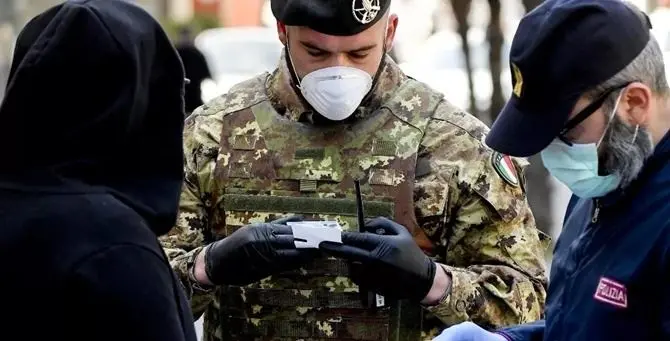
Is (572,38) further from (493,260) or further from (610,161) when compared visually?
(493,260)

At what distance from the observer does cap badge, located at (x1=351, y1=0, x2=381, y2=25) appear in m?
3.31

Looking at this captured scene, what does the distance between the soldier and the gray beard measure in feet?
2.27

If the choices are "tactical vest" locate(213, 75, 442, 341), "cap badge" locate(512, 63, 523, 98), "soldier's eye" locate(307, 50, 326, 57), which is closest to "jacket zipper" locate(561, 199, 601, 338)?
"cap badge" locate(512, 63, 523, 98)

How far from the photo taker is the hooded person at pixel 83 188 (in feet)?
6.89

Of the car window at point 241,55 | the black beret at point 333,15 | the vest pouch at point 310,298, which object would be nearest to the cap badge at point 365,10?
the black beret at point 333,15

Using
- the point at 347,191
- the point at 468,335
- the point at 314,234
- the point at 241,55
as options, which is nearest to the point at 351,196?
the point at 347,191

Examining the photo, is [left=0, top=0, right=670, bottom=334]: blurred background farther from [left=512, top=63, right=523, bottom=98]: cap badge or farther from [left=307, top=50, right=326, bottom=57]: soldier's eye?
[left=307, top=50, right=326, bottom=57]: soldier's eye

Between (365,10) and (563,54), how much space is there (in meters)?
0.84

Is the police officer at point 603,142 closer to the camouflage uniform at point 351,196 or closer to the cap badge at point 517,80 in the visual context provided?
the cap badge at point 517,80

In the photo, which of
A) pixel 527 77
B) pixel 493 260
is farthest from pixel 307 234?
pixel 527 77

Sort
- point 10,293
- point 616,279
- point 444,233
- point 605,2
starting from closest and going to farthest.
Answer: point 10,293
point 616,279
point 605,2
point 444,233

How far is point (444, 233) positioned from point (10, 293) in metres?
1.48

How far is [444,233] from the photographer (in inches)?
132

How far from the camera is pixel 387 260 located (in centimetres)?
307
